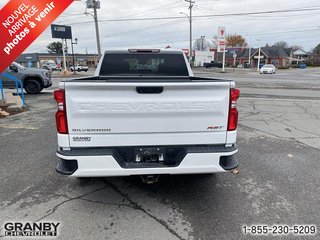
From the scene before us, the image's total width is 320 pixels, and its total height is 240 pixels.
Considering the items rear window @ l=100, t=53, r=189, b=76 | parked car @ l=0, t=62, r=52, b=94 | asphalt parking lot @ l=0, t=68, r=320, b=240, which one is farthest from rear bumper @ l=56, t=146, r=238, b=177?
parked car @ l=0, t=62, r=52, b=94

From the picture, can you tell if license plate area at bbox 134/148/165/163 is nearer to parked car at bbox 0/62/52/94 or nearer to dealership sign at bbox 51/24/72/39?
parked car at bbox 0/62/52/94

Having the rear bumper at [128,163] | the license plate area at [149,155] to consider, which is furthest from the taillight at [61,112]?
the license plate area at [149,155]

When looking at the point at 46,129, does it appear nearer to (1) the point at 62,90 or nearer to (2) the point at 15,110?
(2) the point at 15,110

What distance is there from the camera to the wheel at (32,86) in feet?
45.8

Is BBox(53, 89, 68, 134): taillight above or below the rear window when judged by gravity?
below

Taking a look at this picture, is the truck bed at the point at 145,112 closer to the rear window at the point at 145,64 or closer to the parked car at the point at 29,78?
the rear window at the point at 145,64

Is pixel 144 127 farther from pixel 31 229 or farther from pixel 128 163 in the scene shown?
pixel 31 229

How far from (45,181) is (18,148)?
2.02 metres

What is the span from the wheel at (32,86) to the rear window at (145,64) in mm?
10635

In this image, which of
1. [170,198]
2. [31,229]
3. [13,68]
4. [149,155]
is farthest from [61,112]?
[13,68]

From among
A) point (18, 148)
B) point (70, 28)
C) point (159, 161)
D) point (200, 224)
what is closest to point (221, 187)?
point (200, 224)

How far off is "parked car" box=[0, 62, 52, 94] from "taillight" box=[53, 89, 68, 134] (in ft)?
39.9

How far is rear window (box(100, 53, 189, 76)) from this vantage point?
5.10m

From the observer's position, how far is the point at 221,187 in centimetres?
381
